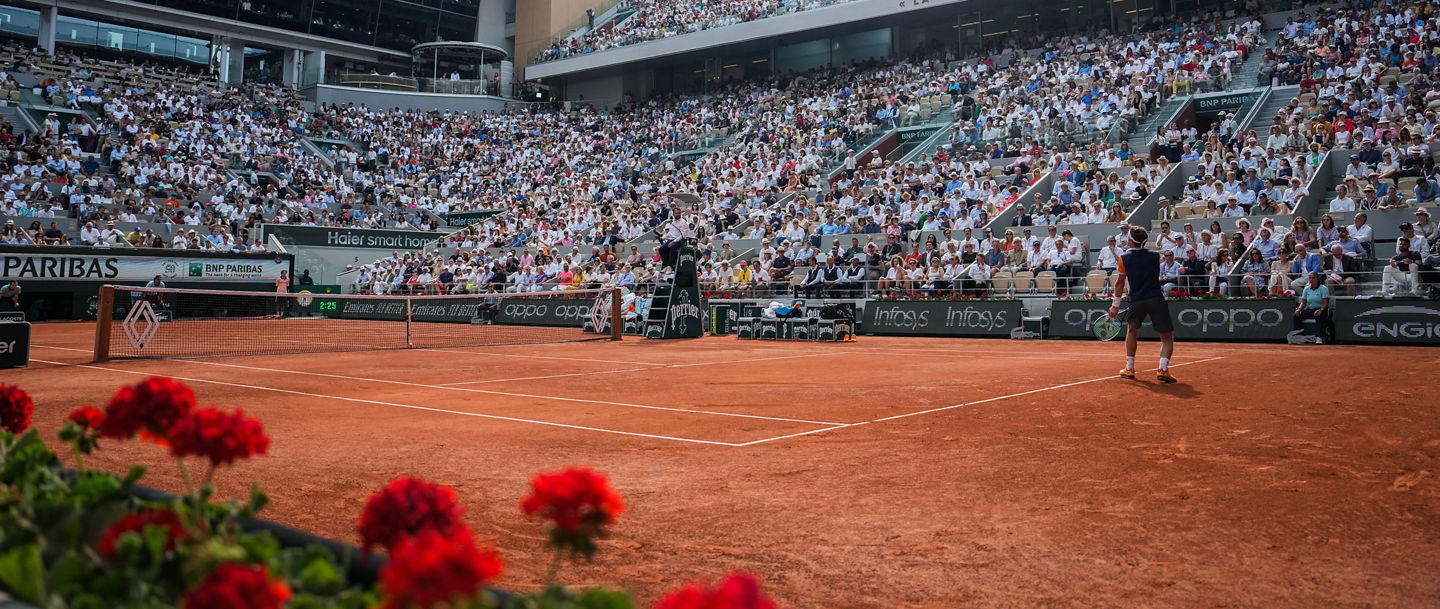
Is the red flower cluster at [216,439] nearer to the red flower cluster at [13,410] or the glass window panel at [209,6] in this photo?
the red flower cluster at [13,410]

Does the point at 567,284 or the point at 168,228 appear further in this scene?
the point at 168,228

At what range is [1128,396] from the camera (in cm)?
1033

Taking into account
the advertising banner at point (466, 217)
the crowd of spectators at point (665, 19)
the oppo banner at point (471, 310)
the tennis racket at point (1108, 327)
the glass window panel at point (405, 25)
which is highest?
the glass window panel at point (405, 25)

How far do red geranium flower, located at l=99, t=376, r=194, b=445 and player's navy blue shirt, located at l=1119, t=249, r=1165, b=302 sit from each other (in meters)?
11.4

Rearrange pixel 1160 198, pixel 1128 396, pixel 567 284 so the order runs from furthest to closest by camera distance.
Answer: pixel 567 284, pixel 1160 198, pixel 1128 396

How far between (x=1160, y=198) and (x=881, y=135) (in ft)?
48.4

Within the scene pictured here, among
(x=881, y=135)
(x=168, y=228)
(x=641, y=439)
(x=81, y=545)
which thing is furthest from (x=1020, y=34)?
(x=81, y=545)

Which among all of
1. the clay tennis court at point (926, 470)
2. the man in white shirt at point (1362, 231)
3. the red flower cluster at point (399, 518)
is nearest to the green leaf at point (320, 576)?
the red flower cluster at point (399, 518)

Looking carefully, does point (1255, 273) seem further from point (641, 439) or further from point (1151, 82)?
point (641, 439)

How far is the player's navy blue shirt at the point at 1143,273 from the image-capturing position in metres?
11.9

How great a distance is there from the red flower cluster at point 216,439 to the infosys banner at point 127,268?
1235 inches

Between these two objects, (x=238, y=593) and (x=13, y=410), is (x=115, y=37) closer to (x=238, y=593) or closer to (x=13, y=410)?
(x=13, y=410)

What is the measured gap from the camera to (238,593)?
1671 millimetres

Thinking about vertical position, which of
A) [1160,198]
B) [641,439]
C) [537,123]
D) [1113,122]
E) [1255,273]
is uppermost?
[537,123]
